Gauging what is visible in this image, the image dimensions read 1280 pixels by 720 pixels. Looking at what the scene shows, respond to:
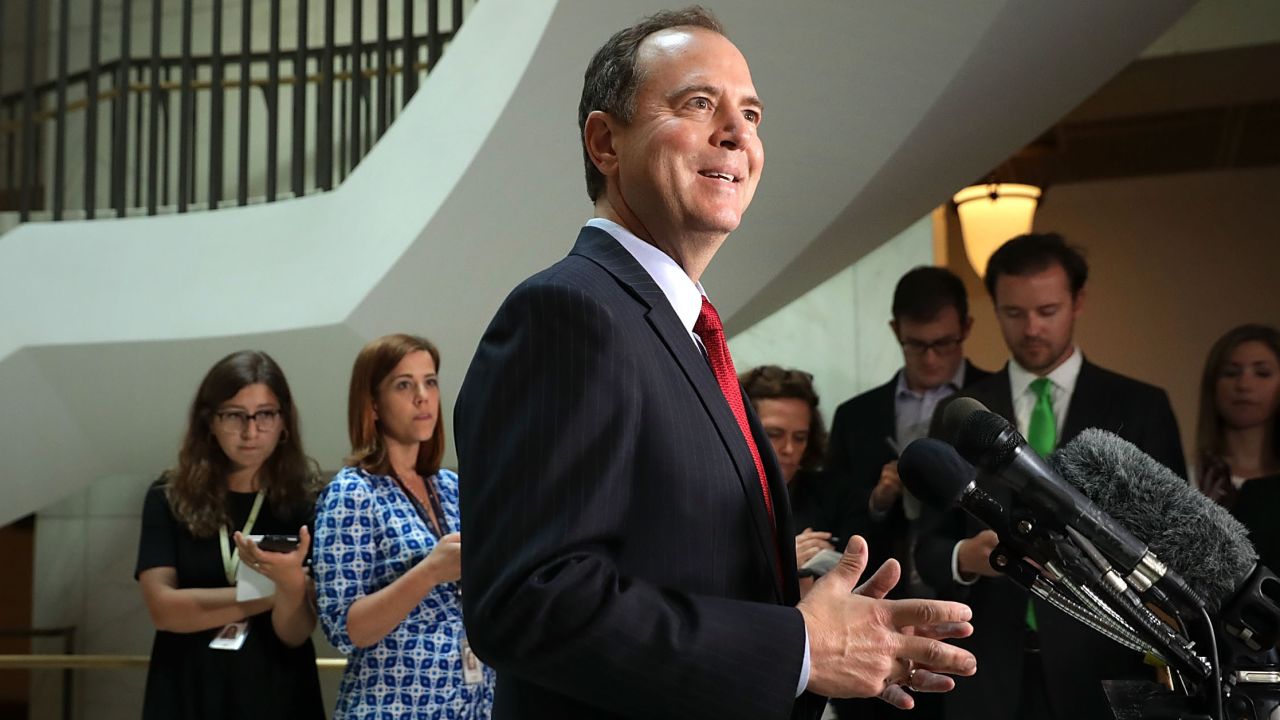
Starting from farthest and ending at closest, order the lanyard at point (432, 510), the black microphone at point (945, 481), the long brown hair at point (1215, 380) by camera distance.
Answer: the long brown hair at point (1215, 380) < the lanyard at point (432, 510) < the black microphone at point (945, 481)

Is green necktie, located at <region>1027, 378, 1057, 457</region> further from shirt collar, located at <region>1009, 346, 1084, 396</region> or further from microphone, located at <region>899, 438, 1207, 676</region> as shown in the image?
microphone, located at <region>899, 438, 1207, 676</region>

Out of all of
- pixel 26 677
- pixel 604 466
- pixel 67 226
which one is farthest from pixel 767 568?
pixel 26 677

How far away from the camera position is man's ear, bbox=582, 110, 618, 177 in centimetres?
146

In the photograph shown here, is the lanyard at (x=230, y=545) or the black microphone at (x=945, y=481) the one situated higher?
the black microphone at (x=945, y=481)

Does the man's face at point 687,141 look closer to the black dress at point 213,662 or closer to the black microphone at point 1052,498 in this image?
the black microphone at point 1052,498

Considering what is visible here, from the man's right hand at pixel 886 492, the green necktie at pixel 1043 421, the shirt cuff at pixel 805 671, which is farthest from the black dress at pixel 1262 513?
the shirt cuff at pixel 805 671

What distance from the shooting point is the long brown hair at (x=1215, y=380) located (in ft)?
10.5

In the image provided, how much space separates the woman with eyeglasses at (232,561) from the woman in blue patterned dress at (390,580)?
205 millimetres

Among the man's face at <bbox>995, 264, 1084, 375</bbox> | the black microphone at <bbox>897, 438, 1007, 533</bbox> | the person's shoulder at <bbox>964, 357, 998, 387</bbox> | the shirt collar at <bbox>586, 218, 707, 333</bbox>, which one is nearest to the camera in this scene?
the black microphone at <bbox>897, 438, 1007, 533</bbox>

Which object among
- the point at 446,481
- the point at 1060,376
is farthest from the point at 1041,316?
the point at 446,481

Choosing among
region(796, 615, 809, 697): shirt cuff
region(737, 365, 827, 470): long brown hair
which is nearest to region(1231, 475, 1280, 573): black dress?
region(737, 365, 827, 470): long brown hair

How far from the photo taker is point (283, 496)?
3.25 meters

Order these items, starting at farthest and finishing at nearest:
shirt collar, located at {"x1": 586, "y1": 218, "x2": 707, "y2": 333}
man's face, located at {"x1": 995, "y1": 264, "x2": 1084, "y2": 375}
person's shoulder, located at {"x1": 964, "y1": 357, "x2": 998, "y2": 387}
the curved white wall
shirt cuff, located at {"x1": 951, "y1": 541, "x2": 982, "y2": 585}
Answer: person's shoulder, located at {"x1": 964, "y1": 357, "x2": 998, "y2": 387} → the curved white wall → man's face, located at {"x1": 995, "y1": 264, "x2": 1084, "y2": 375} → shirt cuff, located at {"x1": 951, "y1": 541, "x2": 982, "y2": 585} → shirt collar, located at {"x1": 586, "y1": 218, "x2": 707, "y2": 333}

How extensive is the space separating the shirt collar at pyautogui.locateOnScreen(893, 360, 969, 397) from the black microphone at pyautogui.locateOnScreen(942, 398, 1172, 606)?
2.39 metres
